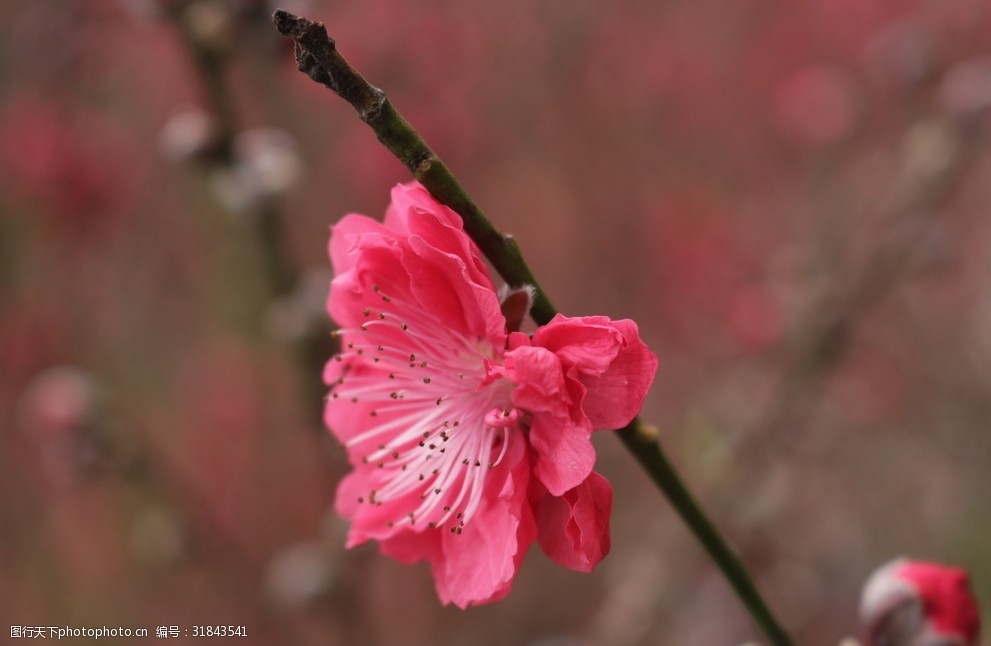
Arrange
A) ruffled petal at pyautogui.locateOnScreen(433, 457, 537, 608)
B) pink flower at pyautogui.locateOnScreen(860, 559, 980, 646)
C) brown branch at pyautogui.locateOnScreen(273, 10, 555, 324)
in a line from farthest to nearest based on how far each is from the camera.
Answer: pink flower at pyautogui.locateOnScreen(860, 559, 980, 646) < ruffled petal at pyautogui.locateOnScreen(433, 457, 537, 608) < brown branch at pyautogui.locateOnScreen(273, 10, 555, 324)

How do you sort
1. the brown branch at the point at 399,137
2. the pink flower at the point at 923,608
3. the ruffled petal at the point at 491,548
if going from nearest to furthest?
the brown branch at the point at 399,137 < the ruffled petal at the point at 491,548 < the pink flower at the point at 923,608

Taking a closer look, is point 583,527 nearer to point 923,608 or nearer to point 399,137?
point 399,137

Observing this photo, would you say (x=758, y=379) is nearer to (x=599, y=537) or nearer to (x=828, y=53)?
(x=828, y=53)

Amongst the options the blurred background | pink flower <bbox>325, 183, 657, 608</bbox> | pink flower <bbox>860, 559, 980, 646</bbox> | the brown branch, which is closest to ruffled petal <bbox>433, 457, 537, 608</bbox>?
pink flower <bbox>325, 183, 657, 608</bbox>

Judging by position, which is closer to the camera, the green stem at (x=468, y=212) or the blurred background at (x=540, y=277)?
the green stem at (x=468, y=212)

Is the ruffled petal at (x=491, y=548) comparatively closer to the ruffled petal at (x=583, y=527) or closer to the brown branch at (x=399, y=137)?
the ruffled petal at (x=583, y=527)

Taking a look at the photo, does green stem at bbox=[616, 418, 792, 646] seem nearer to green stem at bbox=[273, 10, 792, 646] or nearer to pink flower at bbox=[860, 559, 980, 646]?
green stem at bbox=[273, 10, 792, 646]

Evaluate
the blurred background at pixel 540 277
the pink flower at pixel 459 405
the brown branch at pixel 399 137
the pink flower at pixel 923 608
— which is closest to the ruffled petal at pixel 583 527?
the pink flower at pixel 459 405

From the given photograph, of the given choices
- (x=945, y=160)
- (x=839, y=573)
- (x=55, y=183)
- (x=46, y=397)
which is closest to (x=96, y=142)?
(x=55, y=183)

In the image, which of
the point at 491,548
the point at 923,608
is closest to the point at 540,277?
the point at 923,608
